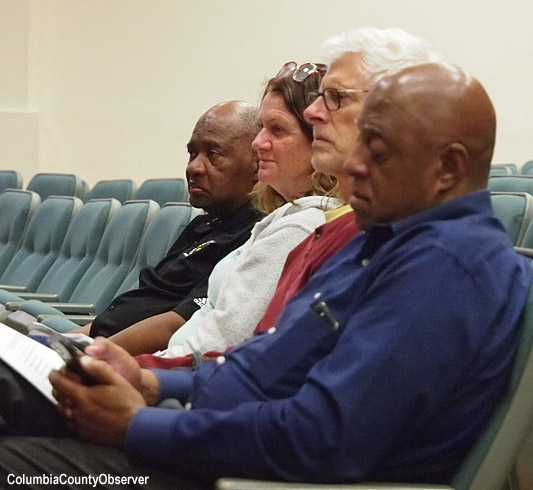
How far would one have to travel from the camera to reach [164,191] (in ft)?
18.1

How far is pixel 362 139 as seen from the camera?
1.27 metres

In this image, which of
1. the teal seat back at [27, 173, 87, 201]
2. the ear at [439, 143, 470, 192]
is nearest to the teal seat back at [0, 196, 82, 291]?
the teal seat back at [27, 173, 87, 201]

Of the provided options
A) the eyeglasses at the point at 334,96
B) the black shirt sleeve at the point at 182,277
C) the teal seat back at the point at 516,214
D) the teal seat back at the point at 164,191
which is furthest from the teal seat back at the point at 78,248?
the eyeglasses at the point at 334,96

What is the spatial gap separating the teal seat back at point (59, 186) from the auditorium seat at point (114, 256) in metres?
2.81

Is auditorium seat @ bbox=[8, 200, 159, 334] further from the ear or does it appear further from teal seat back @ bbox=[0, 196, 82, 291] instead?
the ear

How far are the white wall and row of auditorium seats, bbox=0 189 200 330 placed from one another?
3.77m

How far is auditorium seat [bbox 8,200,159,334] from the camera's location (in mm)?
3732

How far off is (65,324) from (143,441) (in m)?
1.61

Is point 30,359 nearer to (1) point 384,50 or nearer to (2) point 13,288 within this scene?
(1) point 384,50

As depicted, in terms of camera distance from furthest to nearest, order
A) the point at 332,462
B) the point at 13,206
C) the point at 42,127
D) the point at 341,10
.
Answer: the point at 42,127 → the point at 341,10 → the point at 13,206 → the point at 332,462

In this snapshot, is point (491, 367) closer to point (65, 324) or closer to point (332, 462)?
point (332, 462)

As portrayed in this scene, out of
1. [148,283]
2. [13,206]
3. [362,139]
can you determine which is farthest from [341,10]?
[362,139]

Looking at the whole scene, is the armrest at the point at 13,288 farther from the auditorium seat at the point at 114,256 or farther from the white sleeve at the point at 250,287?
the white sleeve at the point at 250,287

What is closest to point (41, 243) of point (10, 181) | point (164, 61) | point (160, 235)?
point (160, 235)
